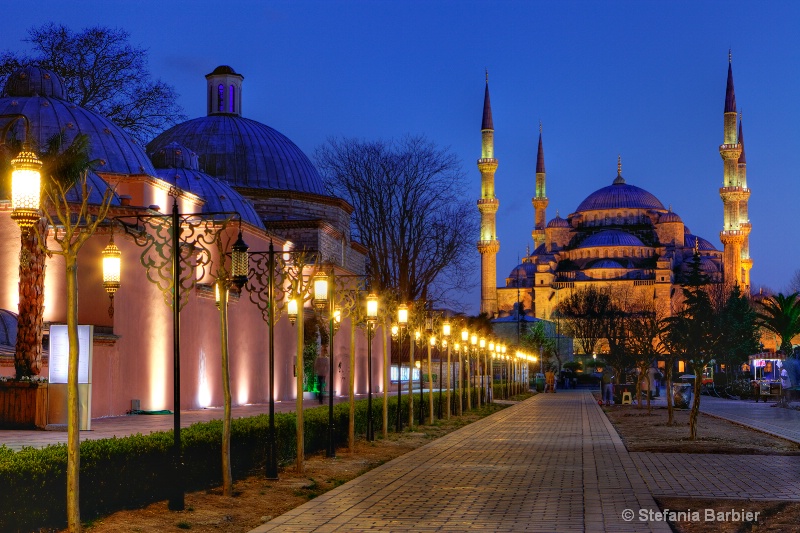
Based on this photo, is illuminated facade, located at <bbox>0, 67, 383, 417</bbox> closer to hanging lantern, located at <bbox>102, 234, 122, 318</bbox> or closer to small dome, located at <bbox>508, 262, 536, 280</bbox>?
hanging lantern, located at <bbox>102, 234, 122, 318</bbox>

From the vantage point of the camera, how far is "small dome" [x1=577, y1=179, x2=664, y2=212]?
126938mm

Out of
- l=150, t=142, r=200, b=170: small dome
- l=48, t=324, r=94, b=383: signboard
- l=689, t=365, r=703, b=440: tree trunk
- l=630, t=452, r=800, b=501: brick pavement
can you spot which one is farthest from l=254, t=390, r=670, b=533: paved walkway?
l=150, t=142, r=200, b=170: small dome

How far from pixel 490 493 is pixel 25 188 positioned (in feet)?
20.3

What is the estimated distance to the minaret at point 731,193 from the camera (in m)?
98.6

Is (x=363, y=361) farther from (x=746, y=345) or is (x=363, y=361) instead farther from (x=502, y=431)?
(x=746, y=345)

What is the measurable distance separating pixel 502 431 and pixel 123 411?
843cm

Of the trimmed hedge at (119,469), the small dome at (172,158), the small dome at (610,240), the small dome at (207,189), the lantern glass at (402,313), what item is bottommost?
the trimmed hedge at (119,469)

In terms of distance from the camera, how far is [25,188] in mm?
7355

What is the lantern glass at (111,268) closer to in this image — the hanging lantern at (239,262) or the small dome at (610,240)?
the hanging lantern at (239,262)

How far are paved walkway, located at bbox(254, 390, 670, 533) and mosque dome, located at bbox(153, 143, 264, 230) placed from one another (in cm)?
1723

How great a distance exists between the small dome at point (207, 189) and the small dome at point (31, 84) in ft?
15.9

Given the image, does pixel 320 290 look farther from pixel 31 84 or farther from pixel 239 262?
pixel 31 84

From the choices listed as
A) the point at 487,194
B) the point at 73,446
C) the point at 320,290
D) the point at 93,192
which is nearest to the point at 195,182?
the point at 93,192
